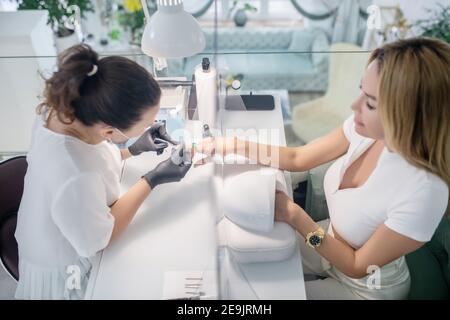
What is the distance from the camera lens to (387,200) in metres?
0.94

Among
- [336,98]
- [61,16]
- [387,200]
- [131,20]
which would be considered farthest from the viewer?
[131,20]

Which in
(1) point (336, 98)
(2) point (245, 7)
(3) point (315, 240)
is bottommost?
(1) point (336, 98)

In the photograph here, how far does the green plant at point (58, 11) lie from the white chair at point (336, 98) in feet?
3.66

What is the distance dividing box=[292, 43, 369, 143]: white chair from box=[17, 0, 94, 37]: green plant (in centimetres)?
112

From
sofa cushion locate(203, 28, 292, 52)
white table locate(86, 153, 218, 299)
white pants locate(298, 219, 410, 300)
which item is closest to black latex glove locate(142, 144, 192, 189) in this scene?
white table locate(86, 153, 218, 299)

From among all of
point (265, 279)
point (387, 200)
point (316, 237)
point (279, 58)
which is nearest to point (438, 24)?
point (279, 58)

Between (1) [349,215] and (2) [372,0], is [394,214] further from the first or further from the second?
(2) [372,0]

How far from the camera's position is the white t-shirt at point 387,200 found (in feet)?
2.91

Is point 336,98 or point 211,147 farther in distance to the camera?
point 336,98

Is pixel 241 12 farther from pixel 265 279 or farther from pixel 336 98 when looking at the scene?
pixel 265 279

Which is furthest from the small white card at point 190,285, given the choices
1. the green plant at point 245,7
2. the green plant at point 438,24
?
the green plant at point 245,7

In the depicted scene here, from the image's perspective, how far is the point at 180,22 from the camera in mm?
1096

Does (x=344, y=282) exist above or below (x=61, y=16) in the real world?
below

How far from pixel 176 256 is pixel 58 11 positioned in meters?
1.49
